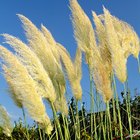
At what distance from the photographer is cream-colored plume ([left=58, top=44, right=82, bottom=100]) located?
5.11 m

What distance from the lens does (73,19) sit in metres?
4.91

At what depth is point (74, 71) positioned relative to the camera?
5.15 m

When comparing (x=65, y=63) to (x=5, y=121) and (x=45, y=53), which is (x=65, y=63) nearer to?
(x=45, y=53)

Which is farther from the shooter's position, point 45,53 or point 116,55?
point 45,53

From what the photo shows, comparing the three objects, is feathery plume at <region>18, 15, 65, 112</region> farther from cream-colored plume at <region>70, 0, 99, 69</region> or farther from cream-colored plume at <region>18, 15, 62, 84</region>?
cream-colored plume at <region>70, 0, 99, 69</region>

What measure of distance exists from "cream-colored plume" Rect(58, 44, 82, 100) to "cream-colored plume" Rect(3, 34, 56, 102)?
0.73 m

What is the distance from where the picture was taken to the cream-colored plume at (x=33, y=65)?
13.9 ft

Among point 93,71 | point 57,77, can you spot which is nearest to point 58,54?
point 57,77

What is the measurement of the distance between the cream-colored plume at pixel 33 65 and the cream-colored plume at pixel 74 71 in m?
0.73

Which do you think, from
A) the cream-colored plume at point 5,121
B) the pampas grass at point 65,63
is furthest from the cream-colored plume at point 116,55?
the cream-colored plume at point 5,121

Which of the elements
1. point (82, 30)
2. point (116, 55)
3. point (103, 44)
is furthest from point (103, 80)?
point (82, 30)

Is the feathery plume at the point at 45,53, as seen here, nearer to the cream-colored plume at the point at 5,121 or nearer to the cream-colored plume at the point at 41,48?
the cream-colored plume at the point at 41,48

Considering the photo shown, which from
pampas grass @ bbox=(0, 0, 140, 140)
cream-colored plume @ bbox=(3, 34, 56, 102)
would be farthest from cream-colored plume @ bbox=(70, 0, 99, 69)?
cream-colored plume @ bbox=(3, 34, 56, 102)

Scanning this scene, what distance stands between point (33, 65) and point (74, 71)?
0.94 metres
